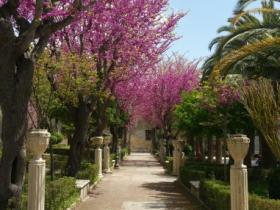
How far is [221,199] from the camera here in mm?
13406

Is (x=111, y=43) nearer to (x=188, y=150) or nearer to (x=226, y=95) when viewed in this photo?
(x=226, y=95)

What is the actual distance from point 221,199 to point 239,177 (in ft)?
9.94

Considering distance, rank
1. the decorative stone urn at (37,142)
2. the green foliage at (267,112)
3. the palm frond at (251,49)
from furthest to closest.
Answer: the palm frond at (251,49)
the green foliage at (267,112)
the decorative stone urn at (37,142)

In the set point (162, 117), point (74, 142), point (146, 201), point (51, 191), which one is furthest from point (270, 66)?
point (162, 117)

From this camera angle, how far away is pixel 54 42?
18.4 meters

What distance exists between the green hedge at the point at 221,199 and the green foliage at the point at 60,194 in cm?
384

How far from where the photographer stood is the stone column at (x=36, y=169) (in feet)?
33.3

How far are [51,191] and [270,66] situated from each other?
32.2 ft

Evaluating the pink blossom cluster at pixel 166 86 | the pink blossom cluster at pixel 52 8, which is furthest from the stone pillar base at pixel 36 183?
the pink blossom cluster at pixel 166 86

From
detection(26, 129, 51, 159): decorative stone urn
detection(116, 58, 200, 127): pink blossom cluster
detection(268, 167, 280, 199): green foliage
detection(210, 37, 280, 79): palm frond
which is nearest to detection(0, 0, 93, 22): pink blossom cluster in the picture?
detection(26, 129, 51, 159): decorative stone urn

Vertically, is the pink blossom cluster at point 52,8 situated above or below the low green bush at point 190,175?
above

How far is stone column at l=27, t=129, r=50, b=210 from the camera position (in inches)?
400

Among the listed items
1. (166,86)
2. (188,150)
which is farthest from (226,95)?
(188,150)

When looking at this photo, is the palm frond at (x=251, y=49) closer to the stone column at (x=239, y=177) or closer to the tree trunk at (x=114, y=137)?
the stone column at (x=239, y=177)
